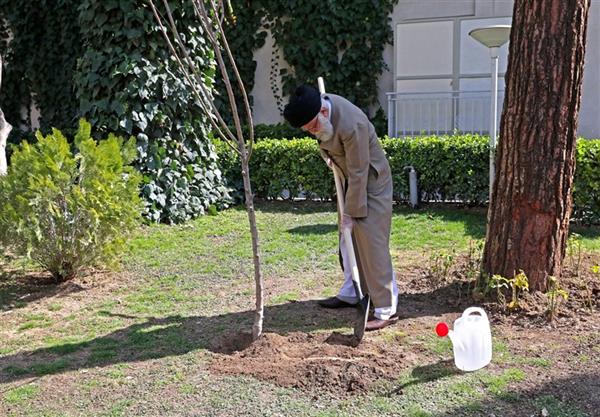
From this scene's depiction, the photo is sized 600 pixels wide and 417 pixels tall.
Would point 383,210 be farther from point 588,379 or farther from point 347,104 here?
point 588,379

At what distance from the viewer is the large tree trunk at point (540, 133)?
4.61m

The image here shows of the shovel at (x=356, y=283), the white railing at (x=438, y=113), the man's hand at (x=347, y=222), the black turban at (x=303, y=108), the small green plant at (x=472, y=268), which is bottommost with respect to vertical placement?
the small green plant at (x=472, y=268)

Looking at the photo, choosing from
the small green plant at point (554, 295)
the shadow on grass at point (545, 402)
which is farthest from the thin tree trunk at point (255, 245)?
the small green plant at point (554, 295)

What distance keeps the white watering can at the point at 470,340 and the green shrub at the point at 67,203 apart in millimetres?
3269

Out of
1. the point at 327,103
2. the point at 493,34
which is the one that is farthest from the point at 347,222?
the point at 493,34

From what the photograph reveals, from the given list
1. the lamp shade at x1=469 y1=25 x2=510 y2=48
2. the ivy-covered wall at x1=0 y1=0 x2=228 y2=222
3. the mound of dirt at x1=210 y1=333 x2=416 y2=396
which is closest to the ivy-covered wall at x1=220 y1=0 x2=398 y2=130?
the ivy-covered wall at x1=0 y1=0 x2=228 y2=222

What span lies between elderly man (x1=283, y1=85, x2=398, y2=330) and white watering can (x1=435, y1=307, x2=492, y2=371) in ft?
2.66

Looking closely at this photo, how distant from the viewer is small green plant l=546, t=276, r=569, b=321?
4.47 m

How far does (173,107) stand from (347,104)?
4.61 metres

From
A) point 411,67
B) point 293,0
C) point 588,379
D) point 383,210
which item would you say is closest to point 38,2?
point 293,0

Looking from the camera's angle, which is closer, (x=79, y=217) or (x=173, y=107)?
(x=79, y=217)

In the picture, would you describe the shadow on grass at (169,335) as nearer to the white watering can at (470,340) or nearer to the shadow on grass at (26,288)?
the shadow on grass at (26,288)

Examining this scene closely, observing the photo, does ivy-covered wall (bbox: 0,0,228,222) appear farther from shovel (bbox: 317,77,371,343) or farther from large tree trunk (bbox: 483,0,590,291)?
large tree trunk (bbox: 483,0,590,291)

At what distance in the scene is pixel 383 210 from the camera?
14.6 ft
